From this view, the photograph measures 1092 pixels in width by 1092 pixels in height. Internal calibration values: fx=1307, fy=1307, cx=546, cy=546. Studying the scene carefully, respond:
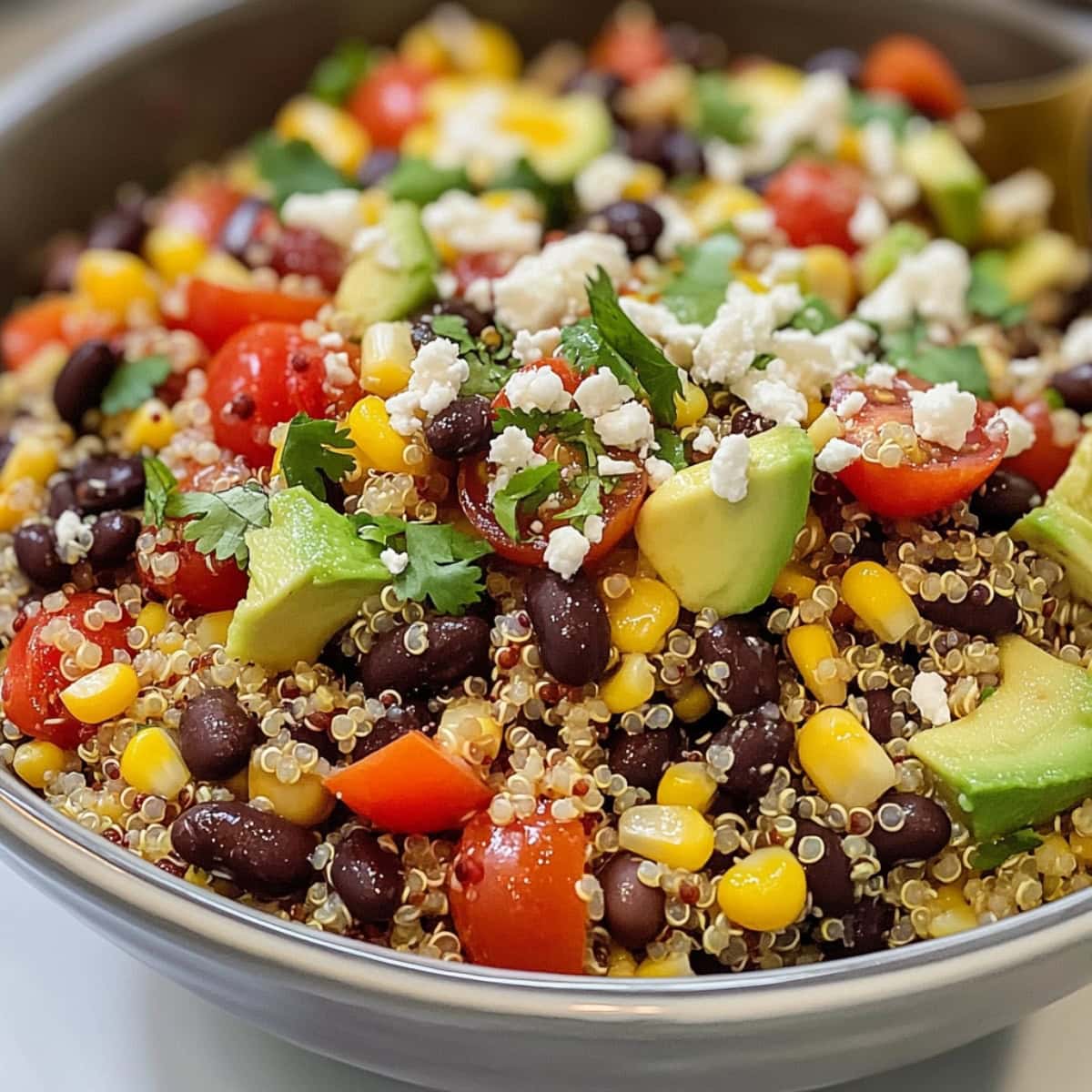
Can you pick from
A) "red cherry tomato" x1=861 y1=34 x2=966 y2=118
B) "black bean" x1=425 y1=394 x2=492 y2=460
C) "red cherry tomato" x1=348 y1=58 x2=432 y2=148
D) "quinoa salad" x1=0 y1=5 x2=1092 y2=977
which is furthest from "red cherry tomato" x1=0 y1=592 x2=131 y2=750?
"red cherry tomato" x1=861 y1=34 x2=966 y2=118

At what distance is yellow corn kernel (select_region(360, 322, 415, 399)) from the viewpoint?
1.68 m

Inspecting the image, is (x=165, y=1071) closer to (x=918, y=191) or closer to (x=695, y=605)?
(x=695, y=605)

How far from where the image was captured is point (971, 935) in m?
1.26

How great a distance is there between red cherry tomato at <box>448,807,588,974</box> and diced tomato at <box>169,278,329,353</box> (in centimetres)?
96

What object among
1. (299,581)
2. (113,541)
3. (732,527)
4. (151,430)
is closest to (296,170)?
(151,430)

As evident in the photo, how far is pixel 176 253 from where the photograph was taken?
2.37 meters

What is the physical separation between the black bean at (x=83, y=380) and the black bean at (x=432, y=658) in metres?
0.77

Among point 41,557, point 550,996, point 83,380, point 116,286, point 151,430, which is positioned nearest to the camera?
point 550,996

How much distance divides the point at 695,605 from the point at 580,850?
1.05ft

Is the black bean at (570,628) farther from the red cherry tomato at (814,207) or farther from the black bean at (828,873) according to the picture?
the red cherry tomato at (814,207)

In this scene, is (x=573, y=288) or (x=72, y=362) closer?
(x=573, y=288)

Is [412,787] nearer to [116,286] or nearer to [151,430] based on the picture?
[151,430]

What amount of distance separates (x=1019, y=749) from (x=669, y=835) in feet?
1.36

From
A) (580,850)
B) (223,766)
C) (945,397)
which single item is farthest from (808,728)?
(223,766)
